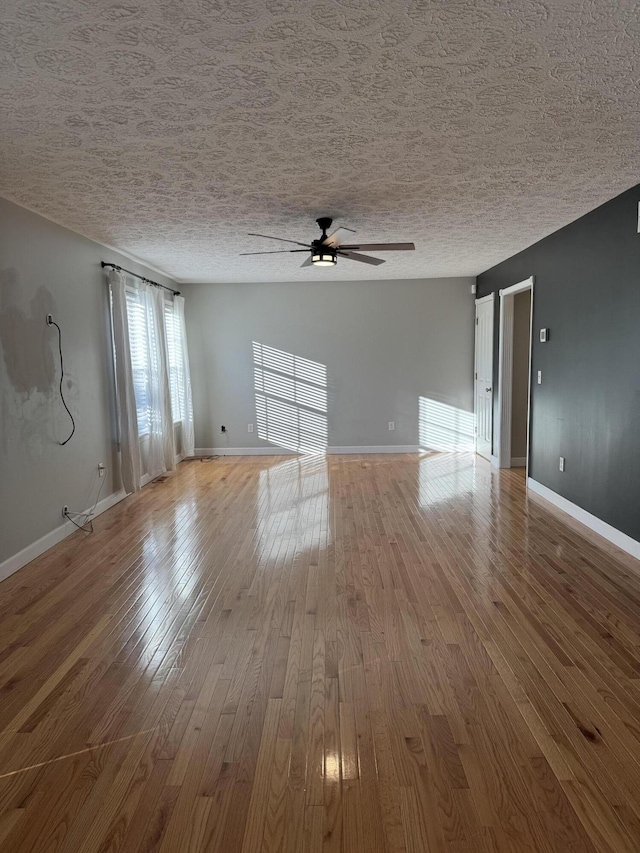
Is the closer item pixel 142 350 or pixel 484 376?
pixel 142 350

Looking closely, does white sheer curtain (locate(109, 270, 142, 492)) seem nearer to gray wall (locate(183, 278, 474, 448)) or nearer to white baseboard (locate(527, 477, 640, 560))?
gray wall (locate(183, 278, 474, 448))

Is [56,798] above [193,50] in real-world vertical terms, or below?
below

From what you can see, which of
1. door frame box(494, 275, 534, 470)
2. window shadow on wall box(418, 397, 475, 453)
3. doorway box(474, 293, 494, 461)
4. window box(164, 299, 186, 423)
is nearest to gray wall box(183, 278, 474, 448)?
window shadow on wall box(418, 397, 475, 453)

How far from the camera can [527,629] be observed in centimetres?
279

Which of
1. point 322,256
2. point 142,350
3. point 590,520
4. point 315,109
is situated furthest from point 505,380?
point 315,109

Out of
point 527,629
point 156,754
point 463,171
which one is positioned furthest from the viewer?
point 463,171

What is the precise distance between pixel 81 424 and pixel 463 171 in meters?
3.62

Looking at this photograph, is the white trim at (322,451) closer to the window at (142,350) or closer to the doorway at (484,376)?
the doorway at (484,376)

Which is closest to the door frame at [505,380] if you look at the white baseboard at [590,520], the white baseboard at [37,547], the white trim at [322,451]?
the white baseboard at [590,520]

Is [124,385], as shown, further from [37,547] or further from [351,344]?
[351,344]

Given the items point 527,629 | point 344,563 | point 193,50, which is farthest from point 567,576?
point 193,50

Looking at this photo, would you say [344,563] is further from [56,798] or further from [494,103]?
[494,103]

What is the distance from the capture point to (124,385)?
5.41 m

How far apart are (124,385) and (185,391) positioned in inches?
90.5
